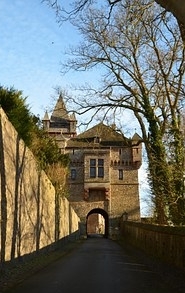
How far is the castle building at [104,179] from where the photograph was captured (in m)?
51.0

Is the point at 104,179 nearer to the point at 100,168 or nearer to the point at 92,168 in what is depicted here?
the point at 100,168

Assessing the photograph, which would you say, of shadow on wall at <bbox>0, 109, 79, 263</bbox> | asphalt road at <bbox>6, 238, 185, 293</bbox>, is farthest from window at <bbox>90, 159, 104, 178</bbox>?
asphalt road at <bbox>6, 238, 185, 293</bbox>

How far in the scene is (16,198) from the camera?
12.9 m

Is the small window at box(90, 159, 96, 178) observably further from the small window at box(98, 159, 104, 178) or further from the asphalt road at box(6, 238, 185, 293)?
the asphalt road at box(6, 238, 185, 293)

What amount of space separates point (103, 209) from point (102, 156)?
647cm

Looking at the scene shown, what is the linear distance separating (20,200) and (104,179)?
124 feet

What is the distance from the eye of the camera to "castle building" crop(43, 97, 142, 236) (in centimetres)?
5097

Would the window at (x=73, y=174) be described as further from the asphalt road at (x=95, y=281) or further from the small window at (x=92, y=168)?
the asphalt road at (x=95, y=281)

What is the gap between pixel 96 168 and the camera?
51.7 meters

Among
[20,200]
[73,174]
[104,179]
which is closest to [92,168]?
[104,179]

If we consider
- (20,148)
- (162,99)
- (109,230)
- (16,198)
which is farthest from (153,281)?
(109,230)

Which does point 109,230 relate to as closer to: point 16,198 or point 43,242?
point 43,242

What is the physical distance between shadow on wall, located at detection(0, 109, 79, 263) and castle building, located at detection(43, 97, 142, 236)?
31.4 m

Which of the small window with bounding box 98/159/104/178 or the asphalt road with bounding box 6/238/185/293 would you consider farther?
the small window with bounding box 98/159/104/178
